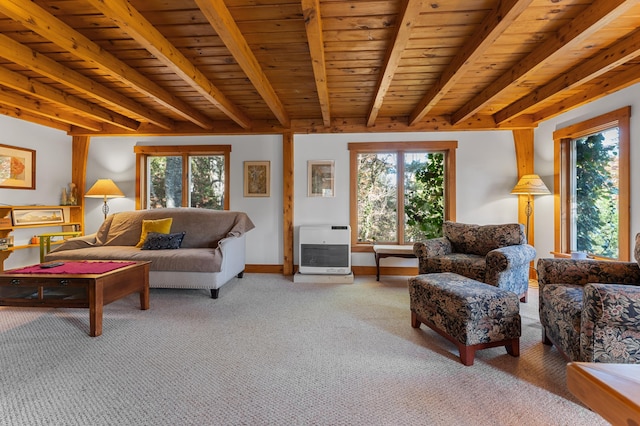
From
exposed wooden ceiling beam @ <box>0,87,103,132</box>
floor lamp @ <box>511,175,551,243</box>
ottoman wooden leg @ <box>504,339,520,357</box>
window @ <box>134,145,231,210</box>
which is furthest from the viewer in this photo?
window @ <box>134,145,231,210</box>

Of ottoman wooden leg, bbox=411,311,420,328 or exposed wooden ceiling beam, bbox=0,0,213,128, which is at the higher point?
exposed wooden ceiling beam, bbox=0,0,213,128

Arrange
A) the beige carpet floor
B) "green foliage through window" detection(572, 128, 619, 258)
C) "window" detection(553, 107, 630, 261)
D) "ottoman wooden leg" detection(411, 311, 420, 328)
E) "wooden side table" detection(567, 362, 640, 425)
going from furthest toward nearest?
"green foliage through window" detection(572, 128, 619, 258), "window" detection(553, 107, 630, 261), "ottoman wooden leg" detection(411, 311, 420, 328), the beige carpet floor, "wooden side table" detection(567, 362, 640, 425)

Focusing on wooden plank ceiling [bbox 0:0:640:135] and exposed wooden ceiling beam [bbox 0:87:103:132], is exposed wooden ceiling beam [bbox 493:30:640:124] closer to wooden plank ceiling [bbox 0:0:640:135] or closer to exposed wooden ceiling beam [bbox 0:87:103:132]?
wooden plank ceiling [bbox 0:0:640:135]

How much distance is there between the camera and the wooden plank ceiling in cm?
186

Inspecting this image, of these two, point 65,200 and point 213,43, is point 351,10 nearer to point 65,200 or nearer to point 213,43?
point 213,43

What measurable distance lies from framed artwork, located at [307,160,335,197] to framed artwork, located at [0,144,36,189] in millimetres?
3983

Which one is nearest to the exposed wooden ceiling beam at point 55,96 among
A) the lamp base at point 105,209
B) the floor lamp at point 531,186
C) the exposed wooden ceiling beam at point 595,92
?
the lamp base at point 105,209

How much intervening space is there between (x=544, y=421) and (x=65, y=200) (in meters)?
6.06

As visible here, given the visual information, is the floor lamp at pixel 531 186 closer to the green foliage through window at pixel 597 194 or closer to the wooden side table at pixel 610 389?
the green foliage through window at pixel 597 194

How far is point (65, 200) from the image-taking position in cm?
440

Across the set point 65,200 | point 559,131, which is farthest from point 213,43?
point 559,131

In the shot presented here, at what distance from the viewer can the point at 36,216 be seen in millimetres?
3934

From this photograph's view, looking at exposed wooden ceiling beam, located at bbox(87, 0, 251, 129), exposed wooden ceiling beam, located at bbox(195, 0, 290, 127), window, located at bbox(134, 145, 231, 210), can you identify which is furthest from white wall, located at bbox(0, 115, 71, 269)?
exposed wooden ceiling beam, located at bbox(195, 0, 290, 127)

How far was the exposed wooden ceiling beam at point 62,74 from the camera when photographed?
227cm
